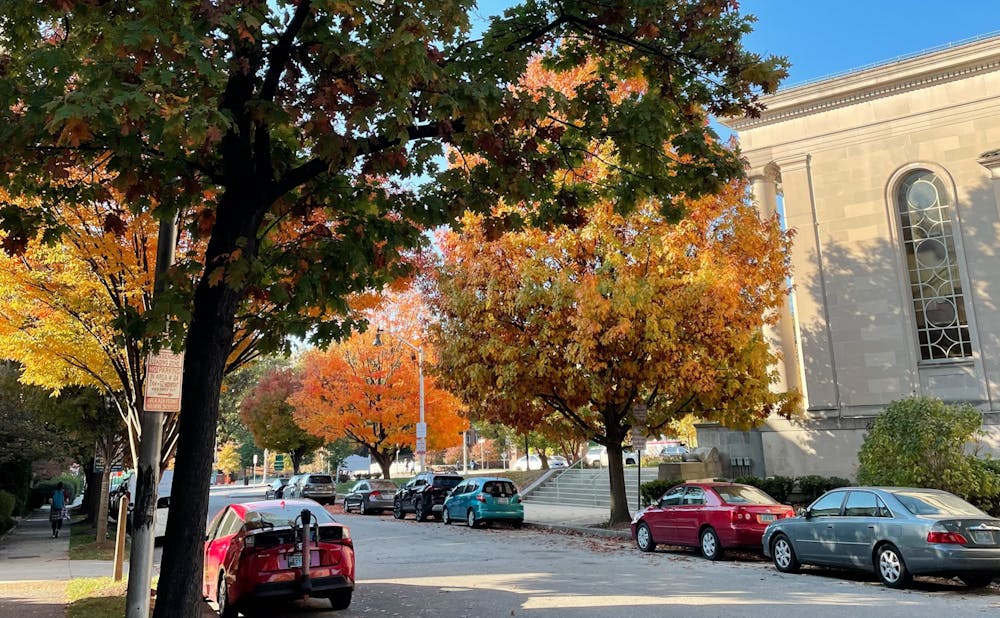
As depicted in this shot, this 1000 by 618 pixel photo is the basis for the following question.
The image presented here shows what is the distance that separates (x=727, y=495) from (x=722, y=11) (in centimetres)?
1029

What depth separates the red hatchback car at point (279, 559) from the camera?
9328 millimetres

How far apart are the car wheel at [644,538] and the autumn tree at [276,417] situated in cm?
3988

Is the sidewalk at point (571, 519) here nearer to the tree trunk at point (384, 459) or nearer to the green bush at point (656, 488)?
the green bush at point (656, 488)

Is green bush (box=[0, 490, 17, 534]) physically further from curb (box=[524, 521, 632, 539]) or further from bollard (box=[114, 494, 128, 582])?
curb (box=[524, 521, 632, 539])

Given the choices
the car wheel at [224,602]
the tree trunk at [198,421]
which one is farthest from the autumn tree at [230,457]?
the tree trunk at [198,421]

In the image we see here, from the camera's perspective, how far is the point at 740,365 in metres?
19.0

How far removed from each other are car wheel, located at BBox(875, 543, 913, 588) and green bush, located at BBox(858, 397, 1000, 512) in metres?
4.50

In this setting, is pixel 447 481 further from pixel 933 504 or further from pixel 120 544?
pixel 933 504

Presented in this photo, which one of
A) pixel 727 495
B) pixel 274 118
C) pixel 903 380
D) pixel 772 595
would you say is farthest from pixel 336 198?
pixel 903 380

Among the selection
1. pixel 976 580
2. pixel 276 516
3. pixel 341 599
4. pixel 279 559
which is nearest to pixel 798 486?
pixel 976 580

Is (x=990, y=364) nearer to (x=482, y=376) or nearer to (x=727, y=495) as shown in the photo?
(x=727, y=495)

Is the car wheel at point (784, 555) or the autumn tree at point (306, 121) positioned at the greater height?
the autumn tree at point (306, 121)

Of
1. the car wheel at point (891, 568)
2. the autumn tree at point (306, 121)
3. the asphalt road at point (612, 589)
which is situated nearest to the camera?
the autumn tree at point (306, 121)

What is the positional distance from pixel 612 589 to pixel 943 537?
14.9 ft
